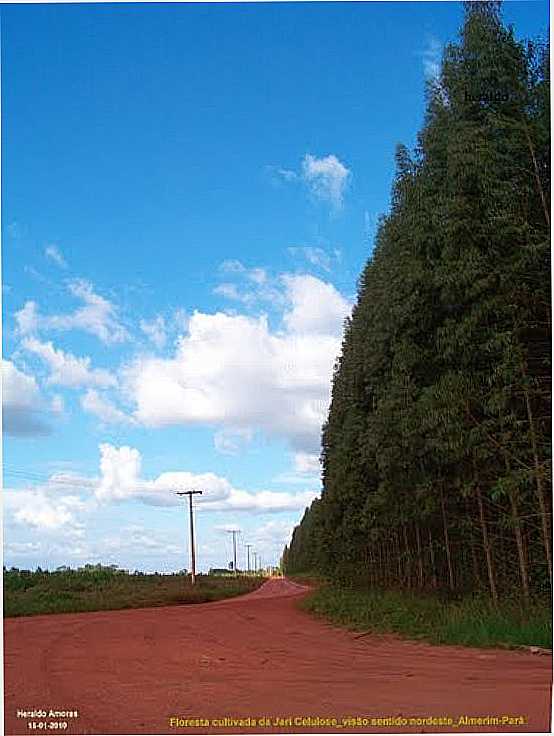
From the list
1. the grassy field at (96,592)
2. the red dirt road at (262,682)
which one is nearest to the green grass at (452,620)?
the red dirt road at (262,682)

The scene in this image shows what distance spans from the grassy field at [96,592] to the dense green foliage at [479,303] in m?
6.01

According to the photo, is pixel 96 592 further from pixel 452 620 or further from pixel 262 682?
pixel 262 682

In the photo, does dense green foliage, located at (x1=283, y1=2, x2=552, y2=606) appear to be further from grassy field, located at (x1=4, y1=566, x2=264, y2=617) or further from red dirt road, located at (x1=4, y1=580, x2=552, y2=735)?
grassy field, located at (x1=4, y1=566, x2=264, y2=617)

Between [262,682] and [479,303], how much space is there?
5.33 m

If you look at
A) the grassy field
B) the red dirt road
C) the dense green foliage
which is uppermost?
the dense green foliage

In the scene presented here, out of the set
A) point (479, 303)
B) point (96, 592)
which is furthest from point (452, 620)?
point (96, 592)

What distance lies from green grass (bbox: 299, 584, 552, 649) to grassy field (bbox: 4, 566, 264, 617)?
5.40m

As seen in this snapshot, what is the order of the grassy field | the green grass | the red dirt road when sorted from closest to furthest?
the red dirt road < the green grass < the grassy field

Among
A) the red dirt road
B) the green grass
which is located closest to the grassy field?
the red dirt road

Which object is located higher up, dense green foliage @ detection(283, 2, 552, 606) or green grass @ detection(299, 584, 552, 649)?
dense green foliage @ detection(283, 2, 552, 606)

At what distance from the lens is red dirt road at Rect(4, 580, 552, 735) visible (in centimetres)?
612

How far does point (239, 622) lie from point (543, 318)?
28.3 ft

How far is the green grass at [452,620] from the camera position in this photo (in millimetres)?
9695

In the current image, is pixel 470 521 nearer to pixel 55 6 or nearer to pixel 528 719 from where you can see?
pixel 528 719
